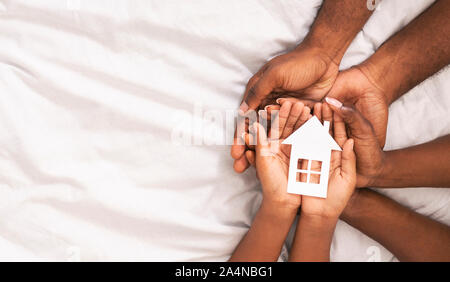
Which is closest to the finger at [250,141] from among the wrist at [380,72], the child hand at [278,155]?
the child hand at [278,155]

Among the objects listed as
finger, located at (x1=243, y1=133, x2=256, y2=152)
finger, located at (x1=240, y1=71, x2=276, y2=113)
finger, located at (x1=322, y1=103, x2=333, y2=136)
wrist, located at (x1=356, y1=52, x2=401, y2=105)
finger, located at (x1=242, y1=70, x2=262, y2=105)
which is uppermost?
wrist, located at (x1=356, y1=52, x2=401, y2=105)

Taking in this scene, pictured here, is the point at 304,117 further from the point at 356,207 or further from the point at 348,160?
the point at 356,207

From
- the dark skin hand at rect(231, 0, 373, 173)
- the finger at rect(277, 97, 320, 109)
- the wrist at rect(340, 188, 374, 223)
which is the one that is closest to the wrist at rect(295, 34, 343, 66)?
the dark skin hand at rect(231, 0, 373, 173)

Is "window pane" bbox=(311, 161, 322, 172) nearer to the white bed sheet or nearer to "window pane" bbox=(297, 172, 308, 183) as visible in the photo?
"window pane" bbox=(297, 172, 308, 183)

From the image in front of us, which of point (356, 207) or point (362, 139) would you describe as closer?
point (362, 139)

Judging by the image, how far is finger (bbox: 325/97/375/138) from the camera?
0.73 meters

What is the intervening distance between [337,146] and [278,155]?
0.46 feet

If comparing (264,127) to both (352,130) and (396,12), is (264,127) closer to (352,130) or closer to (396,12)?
(352,130)

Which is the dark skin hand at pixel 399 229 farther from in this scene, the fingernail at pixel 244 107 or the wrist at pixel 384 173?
the fingernail at pixel 244 107

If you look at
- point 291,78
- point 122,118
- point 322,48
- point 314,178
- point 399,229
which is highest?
point 322,48

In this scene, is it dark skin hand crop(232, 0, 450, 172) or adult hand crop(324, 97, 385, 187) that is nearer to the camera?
adult hand crop(324, 97, 385, 187)

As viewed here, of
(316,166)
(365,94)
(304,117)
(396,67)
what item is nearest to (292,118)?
(304,117)

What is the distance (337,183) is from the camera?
0.77 metres

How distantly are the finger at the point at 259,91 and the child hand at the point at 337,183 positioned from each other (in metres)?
0.14
